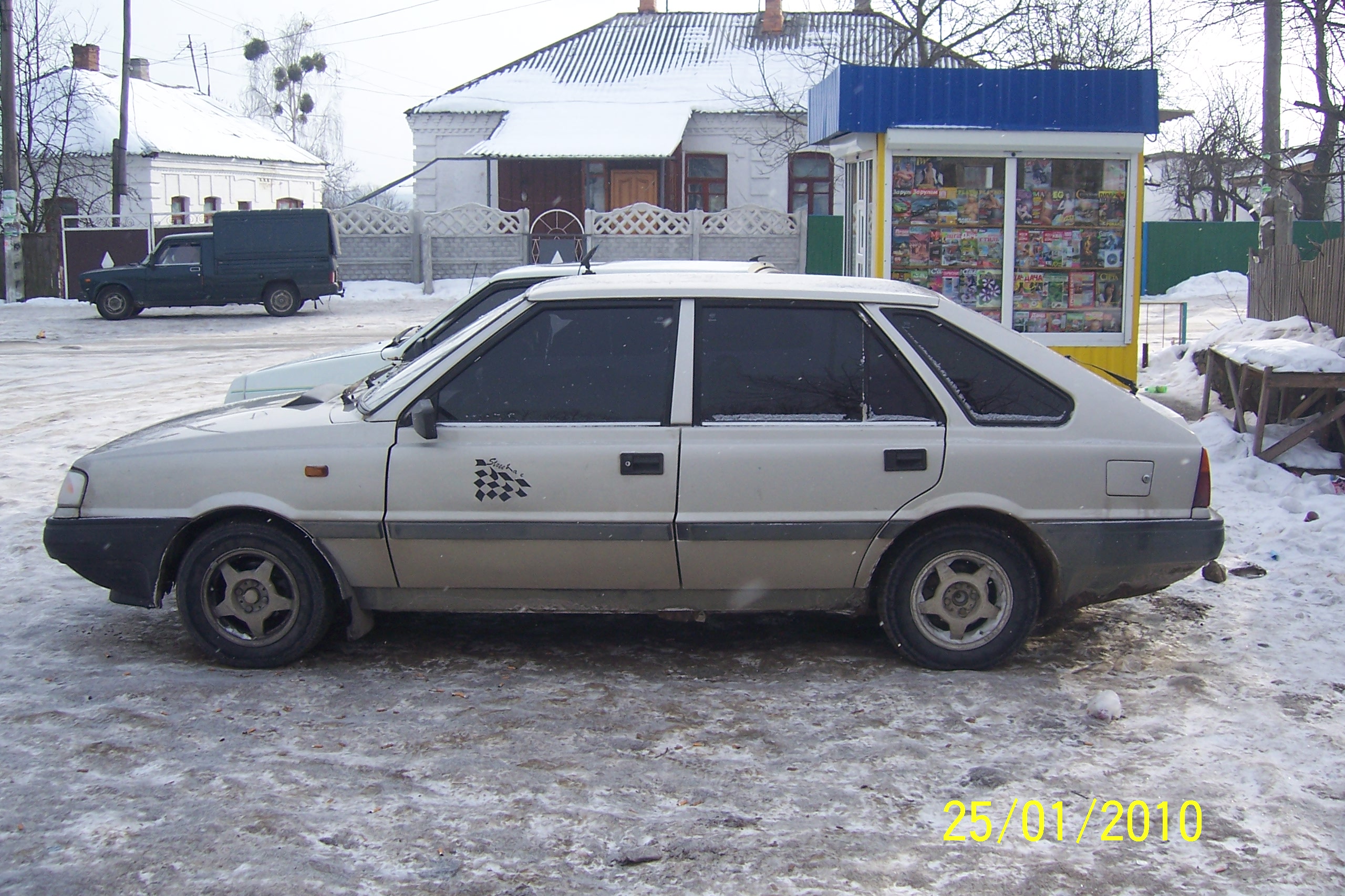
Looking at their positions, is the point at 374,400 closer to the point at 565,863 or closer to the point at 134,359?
the point at 565,863

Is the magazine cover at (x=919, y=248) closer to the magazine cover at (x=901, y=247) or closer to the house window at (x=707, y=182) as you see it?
the magazine cover at (x=901, y=247)

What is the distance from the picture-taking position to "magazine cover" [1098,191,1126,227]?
438 inches

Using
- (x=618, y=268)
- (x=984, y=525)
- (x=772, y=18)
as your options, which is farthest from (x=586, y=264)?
(x=772, y=18)

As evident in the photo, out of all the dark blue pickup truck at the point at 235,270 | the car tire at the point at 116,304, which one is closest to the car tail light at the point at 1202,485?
the dark blue pickup truck at the point at 235,270

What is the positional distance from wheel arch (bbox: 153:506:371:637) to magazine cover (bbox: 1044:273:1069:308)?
26.2ft

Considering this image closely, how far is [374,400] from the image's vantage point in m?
5.02

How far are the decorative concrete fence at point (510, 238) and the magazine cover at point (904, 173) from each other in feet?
57.6

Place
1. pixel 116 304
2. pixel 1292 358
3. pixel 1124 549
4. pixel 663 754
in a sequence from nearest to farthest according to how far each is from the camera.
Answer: pixel 663 754 < pixel 1124 549 < pixel 1292 358 < pixel 116 304

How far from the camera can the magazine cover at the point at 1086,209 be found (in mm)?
11109

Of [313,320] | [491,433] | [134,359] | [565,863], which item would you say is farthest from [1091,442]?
[313,320]

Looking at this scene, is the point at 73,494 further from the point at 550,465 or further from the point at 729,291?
the point at 729,291

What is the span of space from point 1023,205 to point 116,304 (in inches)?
754

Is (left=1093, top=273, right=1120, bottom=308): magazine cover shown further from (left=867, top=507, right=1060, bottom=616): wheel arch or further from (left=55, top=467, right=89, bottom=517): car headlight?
(left=55, top=467, right=89, bottom=517): car headlight

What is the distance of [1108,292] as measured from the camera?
11.3 metres
